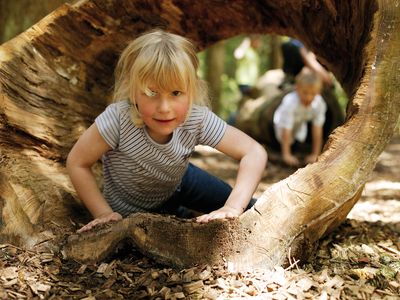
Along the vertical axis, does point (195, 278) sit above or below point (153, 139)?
below

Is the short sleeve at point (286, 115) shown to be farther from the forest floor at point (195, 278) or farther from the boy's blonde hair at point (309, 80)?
the forest floor at point (195, 278)

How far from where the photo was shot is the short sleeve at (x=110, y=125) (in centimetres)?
248

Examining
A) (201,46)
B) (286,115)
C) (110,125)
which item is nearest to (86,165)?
(110,125)

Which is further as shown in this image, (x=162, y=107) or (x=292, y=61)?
(x=292, y=61)

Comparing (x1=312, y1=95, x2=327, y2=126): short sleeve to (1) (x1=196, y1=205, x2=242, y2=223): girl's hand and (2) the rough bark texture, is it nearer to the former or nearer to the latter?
(2) the rough bark texture

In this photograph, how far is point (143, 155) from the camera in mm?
2617

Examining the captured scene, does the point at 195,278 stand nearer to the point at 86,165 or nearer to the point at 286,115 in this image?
the point at 86,165

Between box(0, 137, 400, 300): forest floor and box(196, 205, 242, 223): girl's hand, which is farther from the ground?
box(196, 205, 242, 223): girl's hand

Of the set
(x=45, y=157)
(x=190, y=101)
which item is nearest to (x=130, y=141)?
(x=190, y=101)

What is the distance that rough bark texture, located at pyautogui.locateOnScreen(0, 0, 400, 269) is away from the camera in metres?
2.20

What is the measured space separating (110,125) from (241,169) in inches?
28.6

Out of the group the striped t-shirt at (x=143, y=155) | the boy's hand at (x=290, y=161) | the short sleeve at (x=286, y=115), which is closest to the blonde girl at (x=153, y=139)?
the striped t-shirt at (x=143, y=155)

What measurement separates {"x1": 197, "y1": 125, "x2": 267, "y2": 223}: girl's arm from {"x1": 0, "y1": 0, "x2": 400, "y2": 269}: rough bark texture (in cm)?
15

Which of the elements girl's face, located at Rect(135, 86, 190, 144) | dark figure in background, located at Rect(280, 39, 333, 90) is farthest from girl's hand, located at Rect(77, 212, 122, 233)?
dark figure in background, located at Rect(280, 39, 333, 90)
